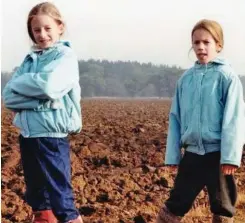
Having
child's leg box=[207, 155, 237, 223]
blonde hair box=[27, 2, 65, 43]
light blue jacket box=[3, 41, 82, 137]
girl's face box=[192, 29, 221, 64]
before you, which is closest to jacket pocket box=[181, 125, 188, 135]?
child's leg box=[207, 155, 237, 223]

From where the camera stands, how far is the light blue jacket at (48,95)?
2783 millimetres

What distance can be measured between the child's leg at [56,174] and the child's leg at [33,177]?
0.13 feet

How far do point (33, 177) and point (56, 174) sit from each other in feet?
0.45

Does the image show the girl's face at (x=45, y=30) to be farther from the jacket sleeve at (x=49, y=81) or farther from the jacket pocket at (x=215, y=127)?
the jacket pocket at (x=215, y=127)

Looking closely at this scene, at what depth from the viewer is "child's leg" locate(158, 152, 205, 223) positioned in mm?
3039

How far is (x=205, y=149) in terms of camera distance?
299 cm

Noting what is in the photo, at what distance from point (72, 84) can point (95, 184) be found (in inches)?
93.5

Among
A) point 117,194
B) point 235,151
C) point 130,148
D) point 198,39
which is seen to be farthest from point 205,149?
point 130,148

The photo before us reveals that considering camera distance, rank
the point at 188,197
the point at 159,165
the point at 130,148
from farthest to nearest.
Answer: the point at 130,148 → the point at 159,165 → the point at 188,197

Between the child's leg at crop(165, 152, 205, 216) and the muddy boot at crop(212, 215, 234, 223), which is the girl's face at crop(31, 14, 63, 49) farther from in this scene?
the muddy boot at crop(212, 215, 234, 223)

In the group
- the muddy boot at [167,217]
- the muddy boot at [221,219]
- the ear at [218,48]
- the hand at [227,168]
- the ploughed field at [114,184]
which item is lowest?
the ploughed field at [114,184]

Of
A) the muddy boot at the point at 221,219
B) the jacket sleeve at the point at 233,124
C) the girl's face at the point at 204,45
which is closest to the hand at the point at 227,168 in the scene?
the jacket sleeve at the point at 233,124

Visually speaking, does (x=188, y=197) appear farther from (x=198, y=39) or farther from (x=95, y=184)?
(x=95, y=184)

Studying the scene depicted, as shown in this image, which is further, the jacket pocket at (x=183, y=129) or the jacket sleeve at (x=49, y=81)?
the jacket pocket at (x=183, y=129)
